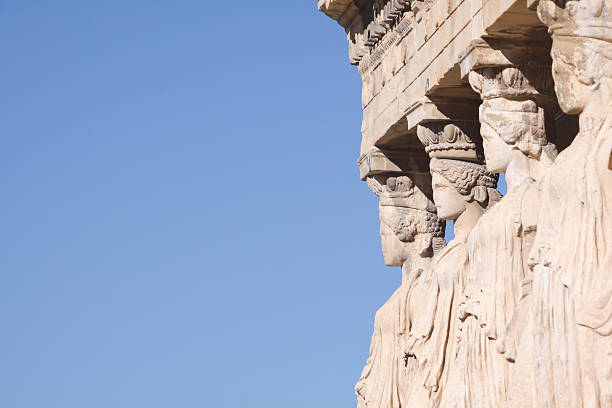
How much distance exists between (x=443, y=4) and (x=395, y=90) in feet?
4.33

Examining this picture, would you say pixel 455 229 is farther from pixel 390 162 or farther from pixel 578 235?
A: pixel 578 235

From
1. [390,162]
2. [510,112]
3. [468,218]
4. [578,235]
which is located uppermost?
[510,112]

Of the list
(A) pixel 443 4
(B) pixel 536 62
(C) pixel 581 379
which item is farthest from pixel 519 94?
(C) pixel 581 379

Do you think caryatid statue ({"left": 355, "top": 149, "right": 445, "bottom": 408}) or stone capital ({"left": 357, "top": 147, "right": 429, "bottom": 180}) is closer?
caryatid statue ({"left": 355, "top": 149, "right": 445, "bottom": 408})

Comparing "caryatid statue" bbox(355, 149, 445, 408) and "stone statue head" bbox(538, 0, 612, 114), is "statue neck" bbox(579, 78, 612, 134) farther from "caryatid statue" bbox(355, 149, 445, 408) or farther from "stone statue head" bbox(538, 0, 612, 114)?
"caryatid statue" bbox(355, 149, 445, 408)

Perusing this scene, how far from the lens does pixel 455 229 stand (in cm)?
1048

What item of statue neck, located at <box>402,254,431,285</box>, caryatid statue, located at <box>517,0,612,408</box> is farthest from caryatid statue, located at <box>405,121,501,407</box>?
caryatid statue, located at <box>517,0,612,408</box>

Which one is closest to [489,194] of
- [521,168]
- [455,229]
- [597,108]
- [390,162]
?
[455,229]

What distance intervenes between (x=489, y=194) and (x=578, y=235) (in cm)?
290

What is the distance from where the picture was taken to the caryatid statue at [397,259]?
11352 millimetres

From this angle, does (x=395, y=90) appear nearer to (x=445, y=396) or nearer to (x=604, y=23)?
(x=445, y=396)

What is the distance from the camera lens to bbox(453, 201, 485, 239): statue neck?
10363 millimetres

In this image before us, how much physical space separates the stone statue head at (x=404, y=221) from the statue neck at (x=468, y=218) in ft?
4.07

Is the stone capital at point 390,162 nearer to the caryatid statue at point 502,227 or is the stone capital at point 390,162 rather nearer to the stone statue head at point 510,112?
the caryatid statue at point 502,227
